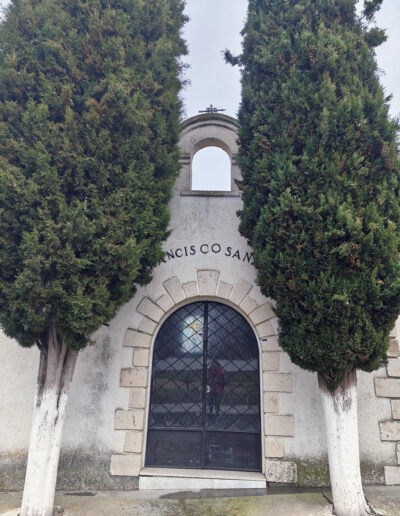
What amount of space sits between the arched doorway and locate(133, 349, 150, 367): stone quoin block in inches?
10.3

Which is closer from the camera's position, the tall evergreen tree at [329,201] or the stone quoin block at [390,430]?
the tall evergreen tree at [329,201]

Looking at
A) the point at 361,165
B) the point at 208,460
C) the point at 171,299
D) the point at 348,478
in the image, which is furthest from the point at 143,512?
the point at 361,165

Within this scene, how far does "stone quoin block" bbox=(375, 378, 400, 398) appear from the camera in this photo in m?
5.36

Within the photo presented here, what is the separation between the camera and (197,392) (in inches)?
225

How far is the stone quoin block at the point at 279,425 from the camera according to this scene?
522 cm

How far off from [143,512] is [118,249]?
316cm

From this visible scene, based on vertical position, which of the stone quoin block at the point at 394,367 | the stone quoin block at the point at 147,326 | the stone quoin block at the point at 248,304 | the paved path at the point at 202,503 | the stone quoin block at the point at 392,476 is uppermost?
the stone quoin block at the point at 248,304

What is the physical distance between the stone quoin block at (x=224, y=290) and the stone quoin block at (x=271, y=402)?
158 centimetres

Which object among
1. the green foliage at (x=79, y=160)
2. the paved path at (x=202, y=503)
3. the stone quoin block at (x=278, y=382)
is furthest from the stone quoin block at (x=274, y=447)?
the green foliage at (x=79, y=160)

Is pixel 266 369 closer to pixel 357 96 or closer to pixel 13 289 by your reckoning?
pixel 13 289

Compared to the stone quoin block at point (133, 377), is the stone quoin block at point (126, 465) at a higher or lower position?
lower

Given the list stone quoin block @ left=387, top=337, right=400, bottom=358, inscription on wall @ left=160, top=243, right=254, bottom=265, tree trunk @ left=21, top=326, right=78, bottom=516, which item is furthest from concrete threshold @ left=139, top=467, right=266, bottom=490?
inscription on wall @ left=160, top=243, right=254, bottom=265

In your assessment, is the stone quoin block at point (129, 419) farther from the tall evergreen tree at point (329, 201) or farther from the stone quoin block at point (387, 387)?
the stone quoin block at point (387, 387)

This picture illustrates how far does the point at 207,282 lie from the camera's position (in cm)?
602
